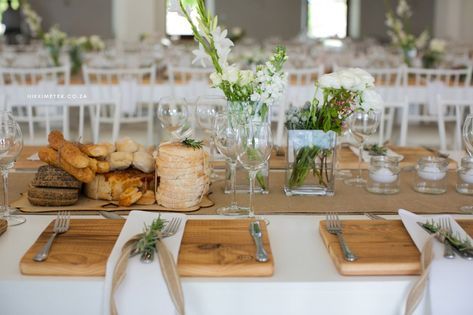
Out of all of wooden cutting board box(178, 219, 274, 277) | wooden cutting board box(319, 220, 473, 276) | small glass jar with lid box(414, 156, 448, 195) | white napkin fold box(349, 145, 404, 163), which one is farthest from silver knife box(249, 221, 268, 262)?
white napkin fold box(349, 145, 404, 163)

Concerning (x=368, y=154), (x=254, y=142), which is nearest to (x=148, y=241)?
(x=254, y=142)

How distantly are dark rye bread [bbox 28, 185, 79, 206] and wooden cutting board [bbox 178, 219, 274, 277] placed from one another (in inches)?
14.8

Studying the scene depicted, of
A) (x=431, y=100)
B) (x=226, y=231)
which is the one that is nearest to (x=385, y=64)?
(x=431, y=100)

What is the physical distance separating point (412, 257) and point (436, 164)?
70 centimetres

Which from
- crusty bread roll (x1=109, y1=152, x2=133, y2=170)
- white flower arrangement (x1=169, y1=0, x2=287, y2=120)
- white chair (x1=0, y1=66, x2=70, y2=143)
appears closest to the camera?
white flower arrangement (x1=169, y1=0, x2=287, y2=120)

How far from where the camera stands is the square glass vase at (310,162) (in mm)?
1831

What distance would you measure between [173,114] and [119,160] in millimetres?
451

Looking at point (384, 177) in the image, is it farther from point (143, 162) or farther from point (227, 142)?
point (143, 162)

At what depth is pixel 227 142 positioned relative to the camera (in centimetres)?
161

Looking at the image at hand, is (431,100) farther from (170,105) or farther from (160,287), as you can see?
(160,287)

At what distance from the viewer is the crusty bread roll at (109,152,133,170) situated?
178 cm

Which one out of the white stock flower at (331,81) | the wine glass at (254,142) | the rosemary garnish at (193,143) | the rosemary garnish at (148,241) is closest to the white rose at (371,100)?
the white stock flower at (331,81)

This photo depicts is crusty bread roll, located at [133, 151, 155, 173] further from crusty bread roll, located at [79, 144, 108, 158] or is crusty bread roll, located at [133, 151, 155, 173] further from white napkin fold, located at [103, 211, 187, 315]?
white napkin fold, located at [103, 211, 187, 315]

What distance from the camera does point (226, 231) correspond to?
4.81ft
